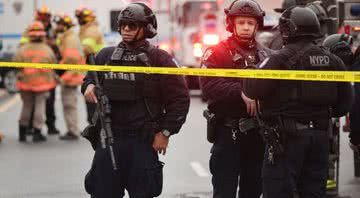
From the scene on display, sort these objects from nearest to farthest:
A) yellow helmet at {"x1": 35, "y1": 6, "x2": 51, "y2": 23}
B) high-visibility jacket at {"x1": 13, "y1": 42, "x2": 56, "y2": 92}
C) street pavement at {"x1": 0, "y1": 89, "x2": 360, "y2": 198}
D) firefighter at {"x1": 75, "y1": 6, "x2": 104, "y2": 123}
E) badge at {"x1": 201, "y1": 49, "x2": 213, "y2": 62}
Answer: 1. badge at {"x1": 201, "y1": 49, "x2": 213, "y2": 62}
2. street pavement at {"x1": 0, "y1": 89, "x2": 360, "y2": 198}
3. high-visibility jacket at {"x1": 13, "y1": 42, "x2": 56, "y2": 92}
4. firefighter at {"x1": 75, "y1": 6, "x2": 104, "y2": 123}
5. yellow helmet at {"x1": 35, "y1": 6, "x2": 51, "y2": 23}

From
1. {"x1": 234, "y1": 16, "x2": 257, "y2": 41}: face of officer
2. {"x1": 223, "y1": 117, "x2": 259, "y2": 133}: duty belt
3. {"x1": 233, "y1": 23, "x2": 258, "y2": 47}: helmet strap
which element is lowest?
{"x1": 223, "y1": 117, "x2": 259, "y2": 133}: duty belt

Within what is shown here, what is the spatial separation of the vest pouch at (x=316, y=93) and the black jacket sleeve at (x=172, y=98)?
0.93 meters

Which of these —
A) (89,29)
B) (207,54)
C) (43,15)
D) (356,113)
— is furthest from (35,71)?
(207,54)

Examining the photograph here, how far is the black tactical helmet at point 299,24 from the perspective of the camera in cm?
712

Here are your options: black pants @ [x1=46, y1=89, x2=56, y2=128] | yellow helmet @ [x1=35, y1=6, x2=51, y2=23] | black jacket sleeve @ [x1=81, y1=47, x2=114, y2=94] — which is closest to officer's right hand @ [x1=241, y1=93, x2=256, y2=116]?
black jacket sleeve @ [x1=81, y1=47, x2=114, y2=94]

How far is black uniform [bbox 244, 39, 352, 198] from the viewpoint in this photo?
6957 mm

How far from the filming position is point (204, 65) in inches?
303

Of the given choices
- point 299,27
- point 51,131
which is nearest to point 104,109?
point 299,27

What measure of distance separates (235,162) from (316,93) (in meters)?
0.93

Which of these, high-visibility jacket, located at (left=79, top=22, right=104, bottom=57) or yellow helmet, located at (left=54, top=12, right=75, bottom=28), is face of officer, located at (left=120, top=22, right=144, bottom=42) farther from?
yellow helmet, located at (left=54, top=12, right=75, bottom=28)

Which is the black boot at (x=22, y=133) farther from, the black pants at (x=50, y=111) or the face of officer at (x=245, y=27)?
the face of officer at (x=245, y=27)

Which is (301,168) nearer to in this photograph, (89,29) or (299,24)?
(299,24)

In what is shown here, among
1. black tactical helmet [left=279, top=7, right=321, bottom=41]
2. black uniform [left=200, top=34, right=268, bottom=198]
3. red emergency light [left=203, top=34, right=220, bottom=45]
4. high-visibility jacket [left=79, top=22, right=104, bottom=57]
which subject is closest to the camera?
black tactical helmet [left=279, top=7, right=321, bottom=41]

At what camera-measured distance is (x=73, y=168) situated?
41.9 ft
